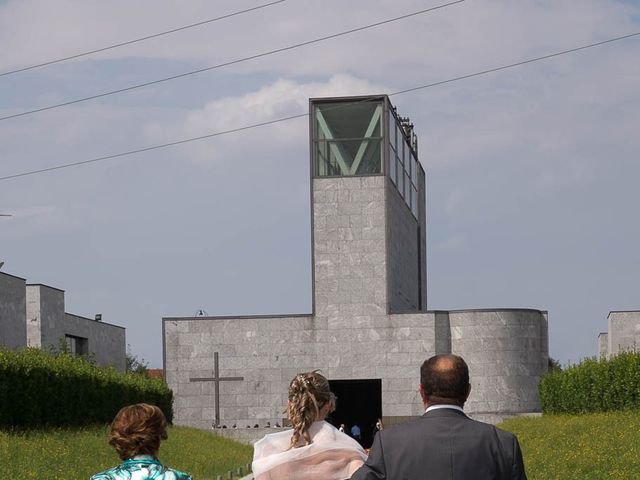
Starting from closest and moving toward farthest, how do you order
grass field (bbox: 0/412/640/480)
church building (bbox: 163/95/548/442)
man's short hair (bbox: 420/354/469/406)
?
man's short hair (bbox: 420/354/469/406) < grass field (bbox: 0/412/640/480) < church building (bbox: 163/95/548/442)

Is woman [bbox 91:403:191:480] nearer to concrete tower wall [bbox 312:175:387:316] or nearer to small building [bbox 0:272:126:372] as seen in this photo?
small building [bbox 0:272:126:372]

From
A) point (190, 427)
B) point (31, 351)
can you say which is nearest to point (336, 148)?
point (190, 427)

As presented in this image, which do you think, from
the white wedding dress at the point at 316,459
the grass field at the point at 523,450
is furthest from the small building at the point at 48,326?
the white wedding dress at the point at 316,459

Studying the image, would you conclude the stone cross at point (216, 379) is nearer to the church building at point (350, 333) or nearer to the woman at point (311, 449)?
the church building at point (350, 333)

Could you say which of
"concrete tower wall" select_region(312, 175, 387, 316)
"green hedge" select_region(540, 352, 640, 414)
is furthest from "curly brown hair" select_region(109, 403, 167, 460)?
"concrete tower wall" select_region(312, 175, 387, 316)

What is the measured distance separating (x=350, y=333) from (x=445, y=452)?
Result: 4104 centimetres

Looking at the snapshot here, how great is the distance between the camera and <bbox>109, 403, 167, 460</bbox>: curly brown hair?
20.2 ft

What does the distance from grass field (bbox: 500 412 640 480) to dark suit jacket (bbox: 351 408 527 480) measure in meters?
16.7

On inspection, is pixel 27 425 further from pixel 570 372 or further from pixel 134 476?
pixel 134 476

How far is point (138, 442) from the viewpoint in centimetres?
621

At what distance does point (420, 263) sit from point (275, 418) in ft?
55.5

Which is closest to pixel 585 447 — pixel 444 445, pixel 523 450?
pixel 523 450

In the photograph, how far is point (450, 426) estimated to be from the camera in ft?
19.7

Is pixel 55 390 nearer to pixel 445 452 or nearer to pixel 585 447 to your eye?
pixel 585 447
